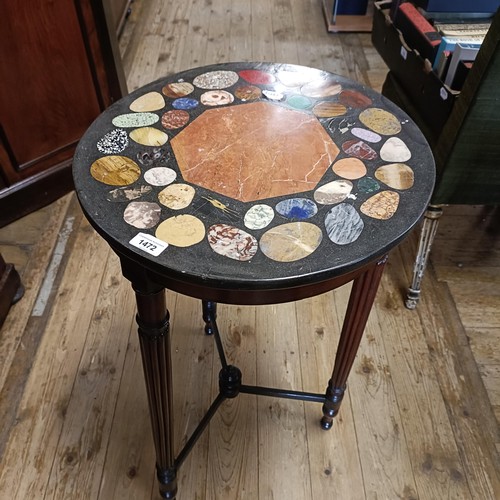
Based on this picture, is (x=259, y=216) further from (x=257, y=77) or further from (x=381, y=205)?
(x=257, y=77)

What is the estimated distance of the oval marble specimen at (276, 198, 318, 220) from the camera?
2.28 feet

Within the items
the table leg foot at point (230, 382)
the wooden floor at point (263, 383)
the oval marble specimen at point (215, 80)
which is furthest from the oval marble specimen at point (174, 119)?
the wooden floor at point (263, 383)

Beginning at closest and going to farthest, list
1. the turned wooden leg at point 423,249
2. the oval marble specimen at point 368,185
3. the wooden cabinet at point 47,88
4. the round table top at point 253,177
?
the round table top at point 253,177, the oval marble specimen at point 368,185, the turned wooden leg at point 423,249, the wooden cabinet at point 47,88

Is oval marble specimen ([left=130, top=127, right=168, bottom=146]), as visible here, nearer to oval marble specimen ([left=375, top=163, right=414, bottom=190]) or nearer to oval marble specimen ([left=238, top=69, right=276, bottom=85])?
oval marble specimen ([left=238, top=69, right=276, bottom=85])

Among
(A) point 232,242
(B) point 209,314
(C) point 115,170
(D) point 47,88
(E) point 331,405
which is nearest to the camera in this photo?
(A) point 232,242

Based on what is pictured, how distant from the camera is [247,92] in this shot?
3.12 feet

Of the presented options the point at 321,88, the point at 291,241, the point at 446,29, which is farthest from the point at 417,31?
the point at 291,241

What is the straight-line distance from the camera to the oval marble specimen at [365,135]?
83 centimetres

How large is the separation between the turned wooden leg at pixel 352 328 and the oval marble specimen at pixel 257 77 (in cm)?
45

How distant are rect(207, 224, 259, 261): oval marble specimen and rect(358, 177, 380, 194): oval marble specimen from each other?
0.66ft

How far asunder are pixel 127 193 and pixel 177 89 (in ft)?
1.09

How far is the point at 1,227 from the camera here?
1.66 metres

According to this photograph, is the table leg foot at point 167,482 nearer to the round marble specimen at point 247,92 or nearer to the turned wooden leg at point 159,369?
the turned wooden leg at point 159,369

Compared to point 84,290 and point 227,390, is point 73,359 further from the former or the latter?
point 227,390
